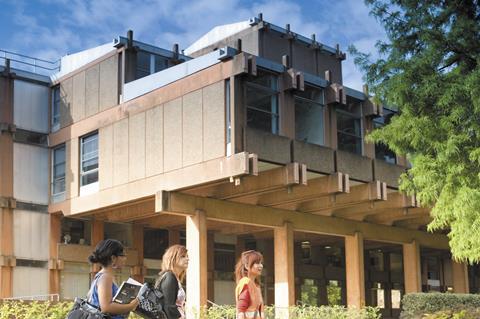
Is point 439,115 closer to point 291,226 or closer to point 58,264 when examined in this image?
point 291,226

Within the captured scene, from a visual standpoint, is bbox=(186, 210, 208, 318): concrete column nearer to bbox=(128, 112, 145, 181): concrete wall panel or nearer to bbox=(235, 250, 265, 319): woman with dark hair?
bbox=(128, 112, 145, 181): concrete wall panel

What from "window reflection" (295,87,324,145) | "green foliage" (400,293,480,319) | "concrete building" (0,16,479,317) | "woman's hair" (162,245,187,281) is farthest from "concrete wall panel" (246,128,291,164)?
"woman's hair" (162,245,187,281)

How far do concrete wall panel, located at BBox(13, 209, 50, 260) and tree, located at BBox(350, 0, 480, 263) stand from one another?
1896 centimetres

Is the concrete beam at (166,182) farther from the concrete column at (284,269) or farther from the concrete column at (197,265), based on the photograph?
the concrete column at (284,269)

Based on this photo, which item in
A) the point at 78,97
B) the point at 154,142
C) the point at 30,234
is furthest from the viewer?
the point at 78,97

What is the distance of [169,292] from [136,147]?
2123 centimetres

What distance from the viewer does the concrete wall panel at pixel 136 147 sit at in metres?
28.0

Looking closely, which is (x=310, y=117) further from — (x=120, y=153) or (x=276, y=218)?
(x=120, y=153)

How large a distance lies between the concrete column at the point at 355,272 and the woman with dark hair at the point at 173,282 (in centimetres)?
2674

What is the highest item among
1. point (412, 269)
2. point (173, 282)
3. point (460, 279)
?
point (173, 282)

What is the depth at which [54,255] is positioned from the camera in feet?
105

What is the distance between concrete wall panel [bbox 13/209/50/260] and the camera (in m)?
31.2

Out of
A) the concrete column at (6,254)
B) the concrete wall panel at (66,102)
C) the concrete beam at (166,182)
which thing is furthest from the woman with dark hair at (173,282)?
the concrete wall panel at (66,102)

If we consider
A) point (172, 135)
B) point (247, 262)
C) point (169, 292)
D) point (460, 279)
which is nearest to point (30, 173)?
point (172, 135)
